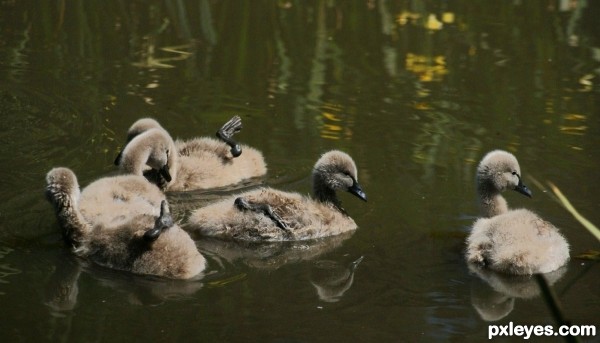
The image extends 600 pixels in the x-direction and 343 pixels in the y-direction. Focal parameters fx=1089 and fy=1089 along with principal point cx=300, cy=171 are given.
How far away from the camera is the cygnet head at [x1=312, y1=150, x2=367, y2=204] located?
7.77m

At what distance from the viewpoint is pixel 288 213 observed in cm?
745

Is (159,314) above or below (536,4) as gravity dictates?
above

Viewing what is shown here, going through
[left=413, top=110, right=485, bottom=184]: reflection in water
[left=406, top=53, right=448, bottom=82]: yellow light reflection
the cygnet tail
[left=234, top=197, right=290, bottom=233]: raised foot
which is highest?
the cygnet tail

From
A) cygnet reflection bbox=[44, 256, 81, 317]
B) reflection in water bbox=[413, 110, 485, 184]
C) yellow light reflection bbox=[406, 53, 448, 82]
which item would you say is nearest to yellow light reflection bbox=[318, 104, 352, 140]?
reflection in water bbox=[413, 110, 485, 184]

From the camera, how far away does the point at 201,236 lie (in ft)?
24.1

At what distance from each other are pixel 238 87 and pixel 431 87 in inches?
75.1

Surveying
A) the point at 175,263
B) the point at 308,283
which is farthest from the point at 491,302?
the point at 175,263

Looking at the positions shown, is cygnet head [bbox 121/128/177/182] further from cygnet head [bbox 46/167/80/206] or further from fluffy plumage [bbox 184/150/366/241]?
cygnet head [bbox 46/167/80/206]

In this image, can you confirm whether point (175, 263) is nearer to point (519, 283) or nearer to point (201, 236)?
point (201, 236)

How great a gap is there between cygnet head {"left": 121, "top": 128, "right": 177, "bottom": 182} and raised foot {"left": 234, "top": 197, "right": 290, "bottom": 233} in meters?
0.97

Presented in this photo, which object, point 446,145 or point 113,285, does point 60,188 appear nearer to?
point 113,285

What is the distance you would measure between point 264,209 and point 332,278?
95 centimetres

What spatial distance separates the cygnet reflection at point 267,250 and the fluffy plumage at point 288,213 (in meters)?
0.05

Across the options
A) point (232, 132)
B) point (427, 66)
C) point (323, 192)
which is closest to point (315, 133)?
point (232, 132)
